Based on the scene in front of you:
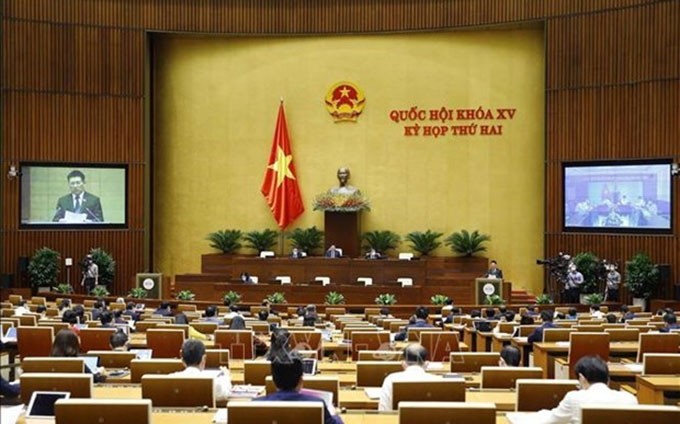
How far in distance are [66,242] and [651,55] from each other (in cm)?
1471

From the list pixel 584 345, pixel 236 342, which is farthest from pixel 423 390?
pixel 236 342

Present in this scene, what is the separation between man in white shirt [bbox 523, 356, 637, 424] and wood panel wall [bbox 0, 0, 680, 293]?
15964 mm

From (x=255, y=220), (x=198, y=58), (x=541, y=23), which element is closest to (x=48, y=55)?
(x=198, y=58)

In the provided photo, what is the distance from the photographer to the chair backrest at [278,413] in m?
4.09

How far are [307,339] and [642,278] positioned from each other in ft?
38.7

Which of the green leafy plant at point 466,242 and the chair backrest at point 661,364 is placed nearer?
the chair backrest at point 661,364

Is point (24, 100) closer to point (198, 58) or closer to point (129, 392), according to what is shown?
point (198, 58)

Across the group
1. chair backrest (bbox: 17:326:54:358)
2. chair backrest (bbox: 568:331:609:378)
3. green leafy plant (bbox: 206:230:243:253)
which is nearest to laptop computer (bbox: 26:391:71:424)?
chair backrest (bbox: 17:326:54:358)

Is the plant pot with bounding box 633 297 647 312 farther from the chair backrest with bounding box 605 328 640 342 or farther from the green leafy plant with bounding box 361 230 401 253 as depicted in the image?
the chair backrest with bounding box 605 328 640 342

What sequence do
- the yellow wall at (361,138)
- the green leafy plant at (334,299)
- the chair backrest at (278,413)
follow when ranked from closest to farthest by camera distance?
1. the chair backrest at (278,413)
2. the green leafy plant at (334,299)
3. the yellow wall at (361,138)

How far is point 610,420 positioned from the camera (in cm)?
422

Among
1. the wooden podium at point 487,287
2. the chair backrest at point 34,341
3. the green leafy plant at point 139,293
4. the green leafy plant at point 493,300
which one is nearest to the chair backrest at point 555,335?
the chair backrest at point 34,341

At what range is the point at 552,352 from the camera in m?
9.66

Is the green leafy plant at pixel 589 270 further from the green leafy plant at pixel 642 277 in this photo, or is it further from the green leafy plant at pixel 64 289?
Answer: the green leafy plant at pixel 64 289
